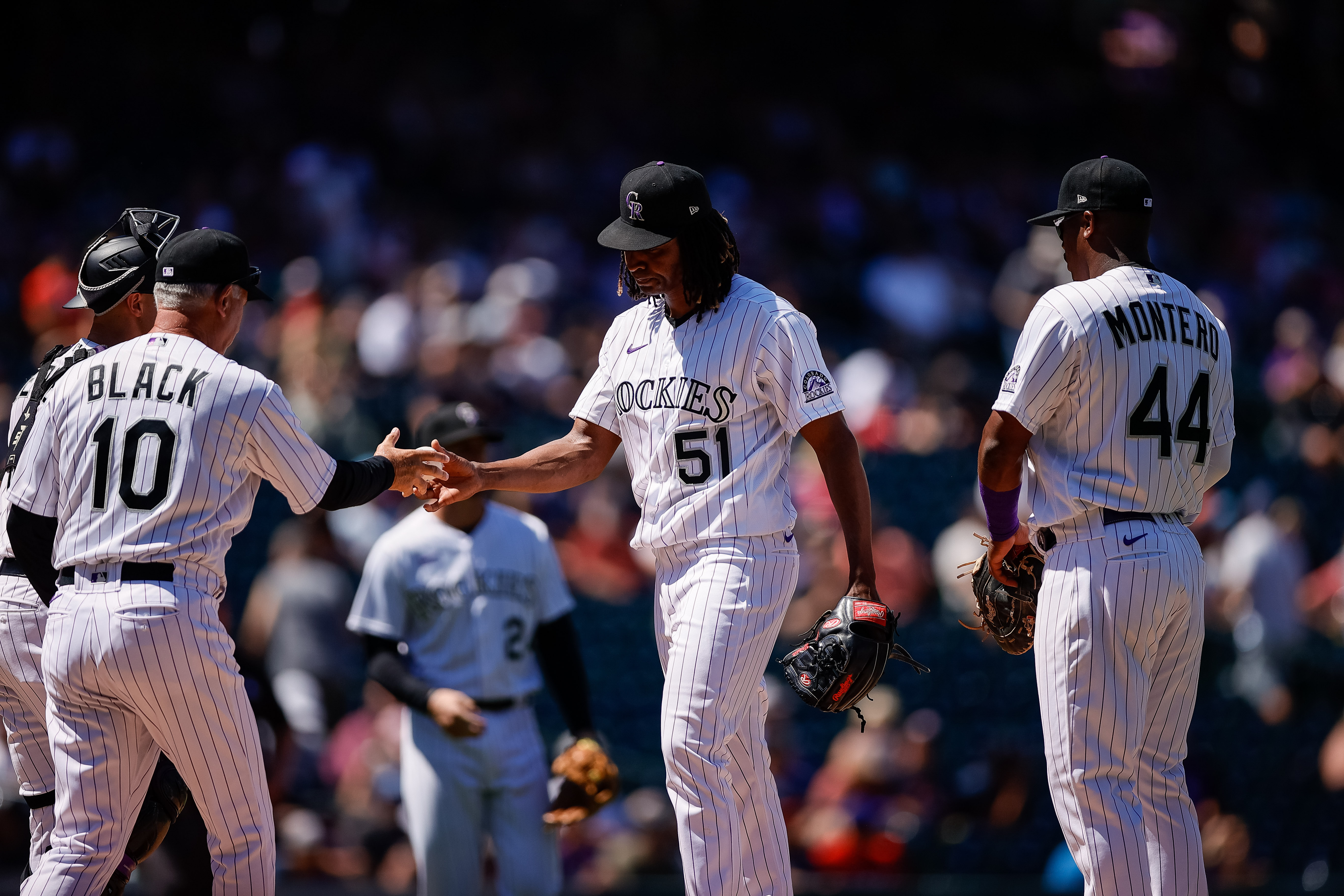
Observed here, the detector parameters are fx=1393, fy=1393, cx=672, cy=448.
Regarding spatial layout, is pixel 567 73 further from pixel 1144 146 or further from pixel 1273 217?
pixel 1273 217

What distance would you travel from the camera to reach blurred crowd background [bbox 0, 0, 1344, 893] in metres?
7.64

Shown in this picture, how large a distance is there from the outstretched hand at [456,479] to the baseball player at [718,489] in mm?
566

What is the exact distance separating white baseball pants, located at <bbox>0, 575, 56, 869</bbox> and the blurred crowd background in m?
1.87

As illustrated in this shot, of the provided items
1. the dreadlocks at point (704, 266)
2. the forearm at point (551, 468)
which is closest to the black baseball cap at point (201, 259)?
the forearm at point (551, 468)

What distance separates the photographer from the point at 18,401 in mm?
4297

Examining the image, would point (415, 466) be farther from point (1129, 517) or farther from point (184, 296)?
point (1129, 517)

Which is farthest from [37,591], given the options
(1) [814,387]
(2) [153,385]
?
(1) [814,387]

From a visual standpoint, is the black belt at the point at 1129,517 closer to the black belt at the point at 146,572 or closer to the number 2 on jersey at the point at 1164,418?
the number 2 on jersey at the point at 1164,418

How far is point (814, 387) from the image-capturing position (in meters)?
3.94

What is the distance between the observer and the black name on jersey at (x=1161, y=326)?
3785 mm

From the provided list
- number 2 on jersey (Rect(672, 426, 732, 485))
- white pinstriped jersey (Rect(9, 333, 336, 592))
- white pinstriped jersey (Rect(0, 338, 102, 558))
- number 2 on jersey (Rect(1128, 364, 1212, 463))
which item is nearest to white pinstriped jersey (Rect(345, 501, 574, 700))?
white pinstriped jersey (Rect(0, 338, 102, 558))

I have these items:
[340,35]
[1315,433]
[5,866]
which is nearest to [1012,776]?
[1315,433]

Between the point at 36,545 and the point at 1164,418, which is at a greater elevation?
the point at 1164,418

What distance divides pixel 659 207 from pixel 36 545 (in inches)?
78.9
